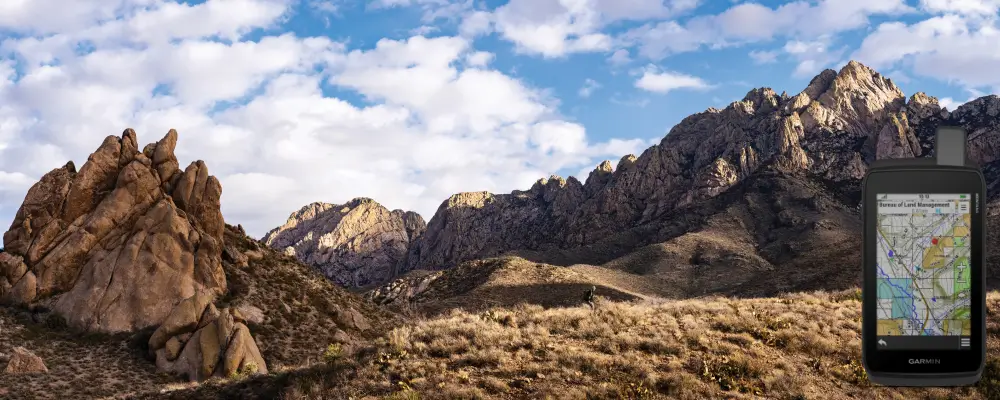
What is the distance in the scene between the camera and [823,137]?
7603 inches

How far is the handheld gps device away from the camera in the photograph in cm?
782

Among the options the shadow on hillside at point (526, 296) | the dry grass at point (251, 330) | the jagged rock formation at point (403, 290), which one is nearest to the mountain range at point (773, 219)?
the jagged rock formation at point (403, 290)

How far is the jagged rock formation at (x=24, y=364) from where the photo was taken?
3950 centimetres

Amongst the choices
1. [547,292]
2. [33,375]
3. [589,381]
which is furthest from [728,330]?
[547,292]

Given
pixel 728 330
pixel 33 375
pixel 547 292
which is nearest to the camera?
pixel 728 330

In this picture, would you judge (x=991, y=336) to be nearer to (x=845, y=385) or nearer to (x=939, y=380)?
(x=845, y=385)

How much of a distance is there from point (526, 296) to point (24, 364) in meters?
61.2

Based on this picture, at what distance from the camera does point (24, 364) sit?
40.1 meters

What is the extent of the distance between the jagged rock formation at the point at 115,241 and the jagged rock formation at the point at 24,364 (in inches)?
335

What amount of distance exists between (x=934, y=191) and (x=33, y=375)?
1981 inches

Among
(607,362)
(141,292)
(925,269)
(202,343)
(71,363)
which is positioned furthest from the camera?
(141,292)

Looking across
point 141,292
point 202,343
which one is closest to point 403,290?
point 141,292

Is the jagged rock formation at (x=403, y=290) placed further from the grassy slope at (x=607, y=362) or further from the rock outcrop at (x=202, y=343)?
the grassy slope at (x=607, y=362)

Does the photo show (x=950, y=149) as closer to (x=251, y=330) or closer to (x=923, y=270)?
(x=923, y=270)
